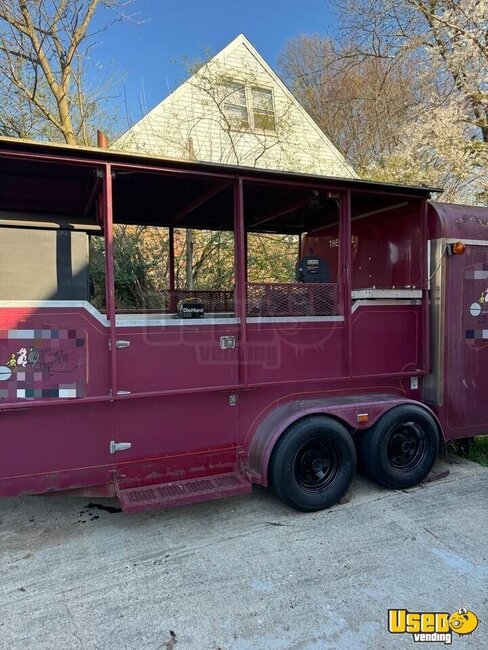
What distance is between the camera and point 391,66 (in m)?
10.7

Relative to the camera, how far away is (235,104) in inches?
409

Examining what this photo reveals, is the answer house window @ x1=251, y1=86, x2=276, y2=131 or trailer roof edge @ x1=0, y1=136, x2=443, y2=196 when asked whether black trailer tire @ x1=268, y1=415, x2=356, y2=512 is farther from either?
house window @ x1=251, y1=86, x2=276, y2=131

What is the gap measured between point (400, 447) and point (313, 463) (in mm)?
899

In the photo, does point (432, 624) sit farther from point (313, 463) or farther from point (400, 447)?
point (400, 447)

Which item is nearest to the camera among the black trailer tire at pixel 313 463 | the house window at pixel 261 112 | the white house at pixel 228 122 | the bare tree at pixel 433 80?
the black trailer tire at pixel 313 463

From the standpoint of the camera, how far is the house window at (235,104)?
10.1 metres

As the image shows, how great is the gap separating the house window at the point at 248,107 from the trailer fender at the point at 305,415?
316 inches

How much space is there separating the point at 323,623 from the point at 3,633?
164 cm

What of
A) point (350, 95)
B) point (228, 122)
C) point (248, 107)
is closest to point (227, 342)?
point (228, 122)

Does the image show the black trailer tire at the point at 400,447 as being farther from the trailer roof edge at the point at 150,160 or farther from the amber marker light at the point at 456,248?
the trailer roof edge at the point at 150,160

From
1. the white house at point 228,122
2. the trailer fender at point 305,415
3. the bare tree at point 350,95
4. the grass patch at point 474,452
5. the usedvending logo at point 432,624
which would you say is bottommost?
the usedvending logo at point 432,624

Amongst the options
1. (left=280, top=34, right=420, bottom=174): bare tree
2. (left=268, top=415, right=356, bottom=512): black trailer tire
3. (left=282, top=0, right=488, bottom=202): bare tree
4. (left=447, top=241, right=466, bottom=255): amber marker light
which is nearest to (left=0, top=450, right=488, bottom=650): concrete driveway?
(left=268, top=415, right=356, bottom=512): black trailer tire

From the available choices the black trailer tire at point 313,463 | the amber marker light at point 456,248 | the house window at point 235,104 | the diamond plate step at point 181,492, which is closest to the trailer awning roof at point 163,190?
the amber marker light at point 456,248

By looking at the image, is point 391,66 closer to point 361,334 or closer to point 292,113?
point 292,113
